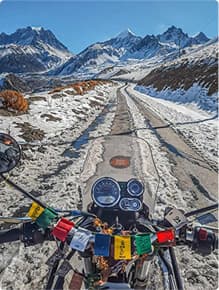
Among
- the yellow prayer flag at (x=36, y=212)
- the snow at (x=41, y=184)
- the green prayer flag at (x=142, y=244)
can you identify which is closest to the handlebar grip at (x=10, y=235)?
the yellow prayer flag at (x=36, y=212)

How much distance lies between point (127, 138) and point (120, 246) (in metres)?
1.99

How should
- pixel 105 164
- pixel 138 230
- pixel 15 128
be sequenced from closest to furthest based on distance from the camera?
pixel 138 230, pixel 105 164, pixel 15 128

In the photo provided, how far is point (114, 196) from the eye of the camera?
268 cm

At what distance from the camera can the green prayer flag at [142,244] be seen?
6.28 ft

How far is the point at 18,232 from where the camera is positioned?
2229 millimetres

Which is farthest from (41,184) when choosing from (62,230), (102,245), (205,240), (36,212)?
(205,240)

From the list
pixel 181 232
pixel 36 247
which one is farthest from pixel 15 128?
pixel 181 232

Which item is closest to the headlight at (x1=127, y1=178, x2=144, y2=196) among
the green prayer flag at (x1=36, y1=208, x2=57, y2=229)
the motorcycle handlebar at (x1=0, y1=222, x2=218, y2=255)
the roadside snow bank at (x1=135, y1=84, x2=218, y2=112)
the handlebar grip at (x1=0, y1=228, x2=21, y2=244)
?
the motorcycle handlebar at (x1=0, y1=222, x2=218, y2=255)

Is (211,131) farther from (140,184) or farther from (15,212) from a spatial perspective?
(140,184)

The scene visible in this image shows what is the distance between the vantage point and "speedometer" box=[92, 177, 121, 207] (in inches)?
105

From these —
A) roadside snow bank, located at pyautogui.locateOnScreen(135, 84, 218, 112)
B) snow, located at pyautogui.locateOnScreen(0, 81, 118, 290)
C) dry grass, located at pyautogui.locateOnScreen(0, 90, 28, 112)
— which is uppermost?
roadside snow bank, located at pyautogui.locateOnScreen(135, 84, 218, 112)

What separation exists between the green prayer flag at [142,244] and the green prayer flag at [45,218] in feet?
2.36

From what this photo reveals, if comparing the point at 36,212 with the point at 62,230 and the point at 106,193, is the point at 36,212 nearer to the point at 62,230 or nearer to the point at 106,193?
the point at 62,230

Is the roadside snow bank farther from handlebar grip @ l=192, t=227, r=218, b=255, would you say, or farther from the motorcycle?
handlebar grip @ l=192, t=227, r=218, b=255
